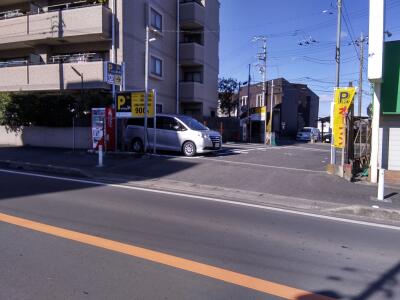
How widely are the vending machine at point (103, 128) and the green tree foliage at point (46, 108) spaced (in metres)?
2.48

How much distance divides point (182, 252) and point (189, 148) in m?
11.7

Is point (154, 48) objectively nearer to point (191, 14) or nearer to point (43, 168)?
point (191, 14)

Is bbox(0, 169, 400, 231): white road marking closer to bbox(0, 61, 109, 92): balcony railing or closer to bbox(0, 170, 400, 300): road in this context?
bbox(0, 170, 400, 300): road

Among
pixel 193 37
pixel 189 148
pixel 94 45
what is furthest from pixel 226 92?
pixel 189 148

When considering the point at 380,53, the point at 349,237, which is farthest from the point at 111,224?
the point at 380,53

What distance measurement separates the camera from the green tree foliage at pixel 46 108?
19.8m

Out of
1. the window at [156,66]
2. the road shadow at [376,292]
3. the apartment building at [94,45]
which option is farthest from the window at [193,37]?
the road shadow at [376,292]

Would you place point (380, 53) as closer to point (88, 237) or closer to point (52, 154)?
point (88, 237)

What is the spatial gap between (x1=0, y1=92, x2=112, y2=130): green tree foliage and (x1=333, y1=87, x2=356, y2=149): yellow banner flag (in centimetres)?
1121

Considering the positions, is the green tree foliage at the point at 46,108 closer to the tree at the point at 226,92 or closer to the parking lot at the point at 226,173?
the parking lot at the point at 226,173

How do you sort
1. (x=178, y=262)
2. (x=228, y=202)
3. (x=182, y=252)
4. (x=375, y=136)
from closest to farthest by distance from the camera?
(x=178, y=262) < (x=182, y=252) < (x=228, y=202) < (x=375, y=136)

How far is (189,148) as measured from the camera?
17.1 metres

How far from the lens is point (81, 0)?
24.4m

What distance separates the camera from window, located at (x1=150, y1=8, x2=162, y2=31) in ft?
85.8
